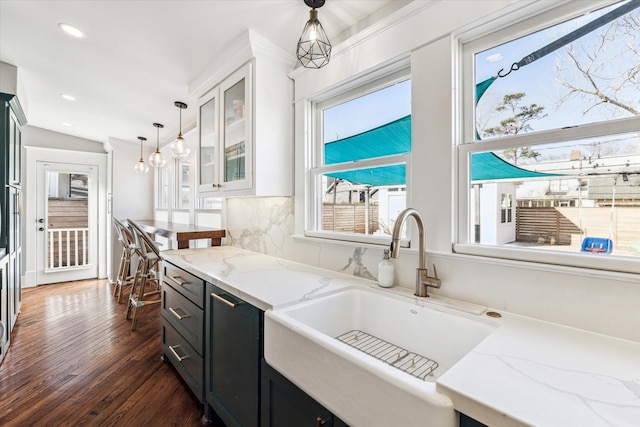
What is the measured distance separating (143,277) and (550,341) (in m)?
3.37

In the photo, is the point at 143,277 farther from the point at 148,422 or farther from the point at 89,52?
the point at 89,52

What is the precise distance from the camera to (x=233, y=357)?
144 centimetres

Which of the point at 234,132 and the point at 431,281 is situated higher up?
the point at 234,132

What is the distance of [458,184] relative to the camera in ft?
4.31

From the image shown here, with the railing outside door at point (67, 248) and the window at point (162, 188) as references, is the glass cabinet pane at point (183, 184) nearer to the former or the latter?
the window at point (162, 188)

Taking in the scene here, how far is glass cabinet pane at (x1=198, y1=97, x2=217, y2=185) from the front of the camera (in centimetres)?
235

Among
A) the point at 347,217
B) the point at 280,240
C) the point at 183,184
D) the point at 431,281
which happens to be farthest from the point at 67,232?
the point at 431,281

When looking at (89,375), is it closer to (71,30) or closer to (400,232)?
(71,30)

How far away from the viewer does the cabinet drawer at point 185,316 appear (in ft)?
5.67

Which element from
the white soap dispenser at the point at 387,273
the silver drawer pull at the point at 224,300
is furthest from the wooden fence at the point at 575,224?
the silver drawer pull at the point at 224,300

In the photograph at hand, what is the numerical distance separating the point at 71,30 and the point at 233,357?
2288 millimetres

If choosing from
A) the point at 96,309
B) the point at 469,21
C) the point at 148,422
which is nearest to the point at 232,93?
the point at 469,21

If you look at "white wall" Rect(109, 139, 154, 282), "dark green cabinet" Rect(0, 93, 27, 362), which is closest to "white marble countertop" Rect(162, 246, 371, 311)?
"dark green cabinet" Rect(0, 93, 27, 362)

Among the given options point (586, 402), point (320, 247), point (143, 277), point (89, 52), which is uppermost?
point (89, 52)
